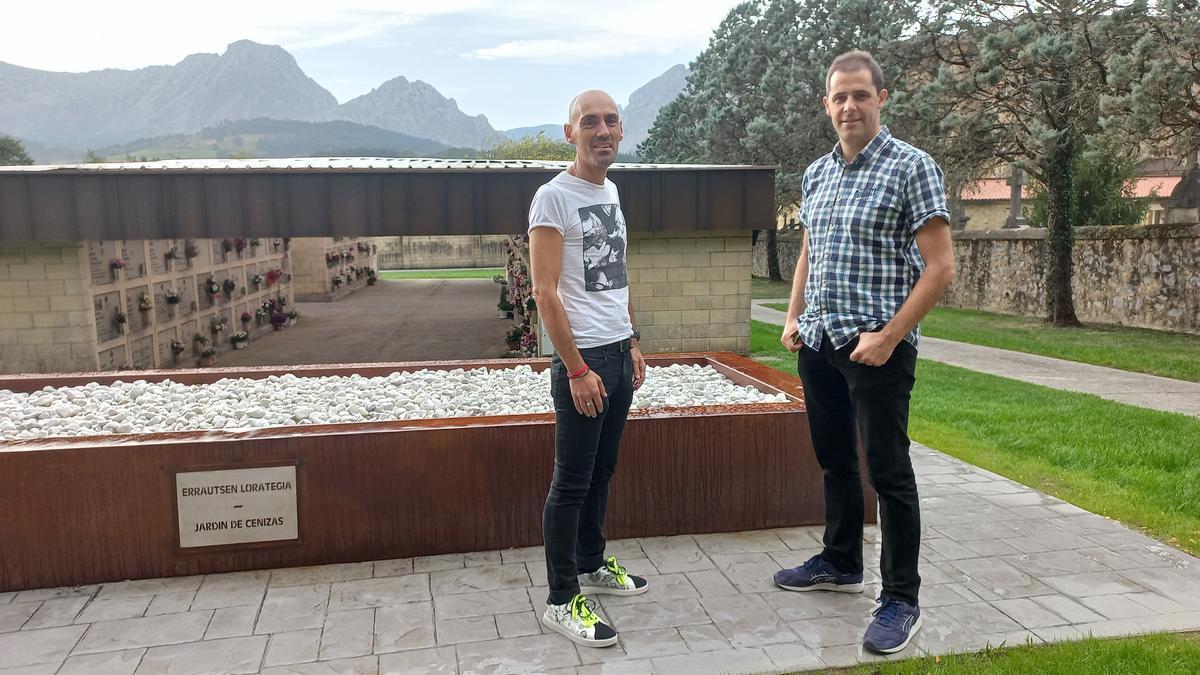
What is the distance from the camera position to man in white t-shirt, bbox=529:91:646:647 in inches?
102

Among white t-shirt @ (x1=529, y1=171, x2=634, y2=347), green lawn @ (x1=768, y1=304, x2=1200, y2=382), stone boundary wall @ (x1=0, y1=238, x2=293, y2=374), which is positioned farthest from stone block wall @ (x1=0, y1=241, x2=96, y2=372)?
green lawn @ (x1=768, y1=304, x2=1200, y2=382)

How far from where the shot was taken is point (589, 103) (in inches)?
103

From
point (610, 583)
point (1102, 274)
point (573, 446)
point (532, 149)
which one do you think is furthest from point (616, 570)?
point (532, 149)

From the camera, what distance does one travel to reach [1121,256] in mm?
14164

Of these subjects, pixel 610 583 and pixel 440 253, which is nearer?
pixel 610 583

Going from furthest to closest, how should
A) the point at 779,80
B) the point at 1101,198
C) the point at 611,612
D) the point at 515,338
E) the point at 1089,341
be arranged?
the point at 779,80, the point at 1101,198, the point at 1089,341, the point at 515,338, the point at 611,612

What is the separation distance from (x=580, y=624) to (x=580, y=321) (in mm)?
1047

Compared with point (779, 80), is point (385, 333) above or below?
below

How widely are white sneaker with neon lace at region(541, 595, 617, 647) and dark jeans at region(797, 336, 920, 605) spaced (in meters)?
1.02

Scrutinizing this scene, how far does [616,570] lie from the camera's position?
3188 millimetres

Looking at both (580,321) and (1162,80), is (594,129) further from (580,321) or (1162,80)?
(1162,80)

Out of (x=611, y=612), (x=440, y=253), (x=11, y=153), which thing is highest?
(x=11, y=153)

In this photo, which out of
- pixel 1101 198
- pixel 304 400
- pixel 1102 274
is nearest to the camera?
pixel 304 400

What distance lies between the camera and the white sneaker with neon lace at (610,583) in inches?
124
